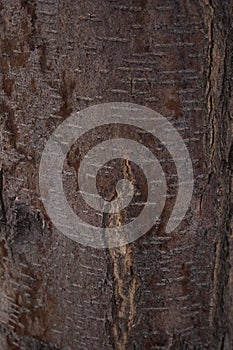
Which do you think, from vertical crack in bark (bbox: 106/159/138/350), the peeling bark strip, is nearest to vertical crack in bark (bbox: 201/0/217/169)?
the peeling bark strip

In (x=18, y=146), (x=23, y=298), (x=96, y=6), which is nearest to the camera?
(x=96, y=6)

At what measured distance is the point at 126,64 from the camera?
0.85 metres

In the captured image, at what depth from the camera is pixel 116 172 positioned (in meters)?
0.91

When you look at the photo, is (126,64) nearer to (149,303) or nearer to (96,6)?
(96,6)

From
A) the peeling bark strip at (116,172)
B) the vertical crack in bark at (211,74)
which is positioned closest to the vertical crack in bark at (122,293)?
the peeling bark strip at (116,172)

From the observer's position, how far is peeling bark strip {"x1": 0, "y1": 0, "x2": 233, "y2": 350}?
84cm

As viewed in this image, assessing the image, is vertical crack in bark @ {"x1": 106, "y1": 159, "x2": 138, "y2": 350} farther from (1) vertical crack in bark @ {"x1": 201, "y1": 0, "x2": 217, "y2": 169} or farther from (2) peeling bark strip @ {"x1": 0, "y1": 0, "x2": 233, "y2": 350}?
(1) vertical crack in bark @ {"x1": 201, "y1": 0, "x2": 217, "y2": 169}

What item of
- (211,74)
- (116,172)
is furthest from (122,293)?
(211,74)

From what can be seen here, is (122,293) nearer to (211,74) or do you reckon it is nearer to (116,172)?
(116,172)

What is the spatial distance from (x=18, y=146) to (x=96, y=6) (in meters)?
0.25

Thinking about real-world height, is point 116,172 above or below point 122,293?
above

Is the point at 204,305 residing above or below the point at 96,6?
below

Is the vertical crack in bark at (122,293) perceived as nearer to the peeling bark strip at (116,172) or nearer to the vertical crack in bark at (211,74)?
the peeling bark strip at (116,172)

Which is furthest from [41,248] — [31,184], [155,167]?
[155,167]
